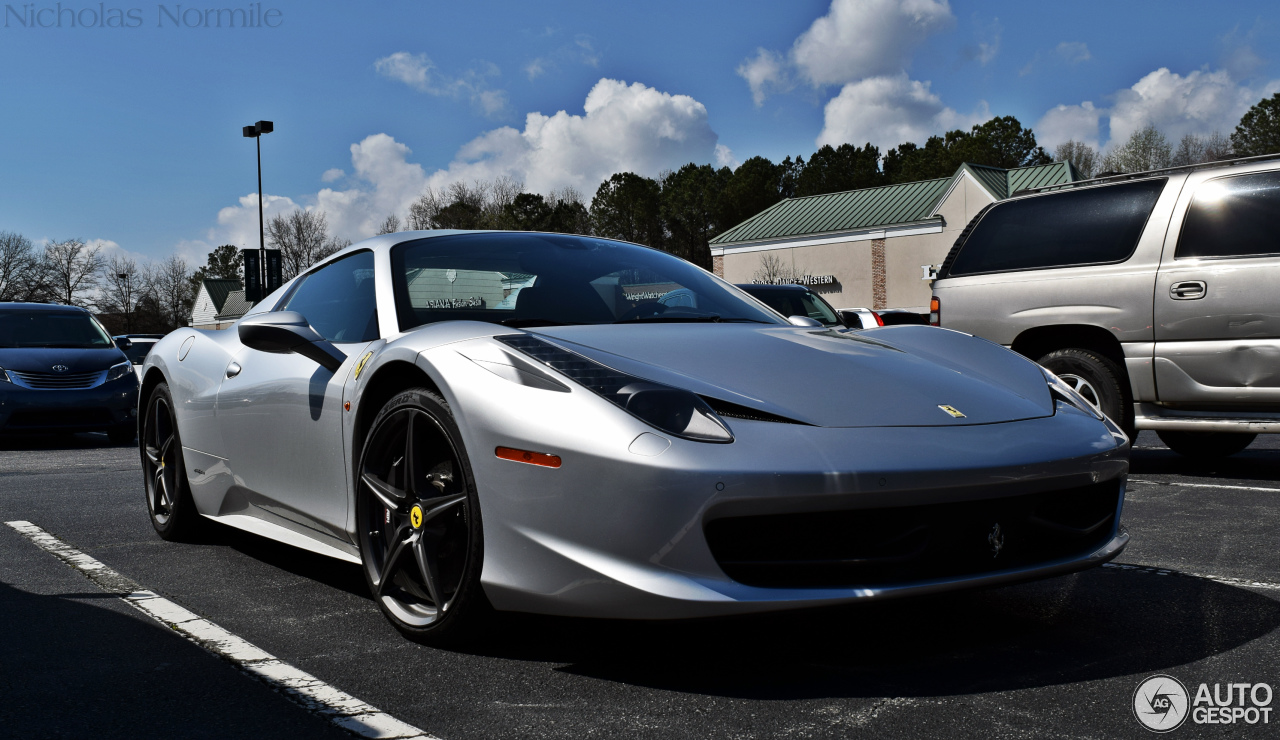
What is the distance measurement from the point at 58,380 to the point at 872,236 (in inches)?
1668

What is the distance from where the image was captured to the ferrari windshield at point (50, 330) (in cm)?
1077

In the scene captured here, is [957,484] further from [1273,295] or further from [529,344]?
[1273,295]

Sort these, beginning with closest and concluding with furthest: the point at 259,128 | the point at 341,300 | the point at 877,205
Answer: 1. the point at 341,300
2. the point at 259,128
3. the point at 877,205

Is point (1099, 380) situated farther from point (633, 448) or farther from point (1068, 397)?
point (633, 448)

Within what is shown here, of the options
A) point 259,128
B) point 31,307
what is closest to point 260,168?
point 259,128

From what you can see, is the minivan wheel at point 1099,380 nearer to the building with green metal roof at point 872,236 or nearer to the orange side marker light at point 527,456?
the orange side marker light at point 527,456

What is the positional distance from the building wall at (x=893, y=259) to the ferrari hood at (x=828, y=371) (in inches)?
1698

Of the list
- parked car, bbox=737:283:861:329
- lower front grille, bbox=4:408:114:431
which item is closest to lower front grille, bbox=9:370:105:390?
lower front grille, bbox=4:408:114:431

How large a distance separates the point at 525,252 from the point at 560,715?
Answer: 1.89 meters

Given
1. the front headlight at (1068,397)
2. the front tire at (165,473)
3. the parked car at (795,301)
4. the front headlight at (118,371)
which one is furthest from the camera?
the parked car at (795,301)

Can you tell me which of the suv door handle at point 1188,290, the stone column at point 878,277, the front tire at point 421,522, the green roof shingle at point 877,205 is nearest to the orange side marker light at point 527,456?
the front tire at point 421,522

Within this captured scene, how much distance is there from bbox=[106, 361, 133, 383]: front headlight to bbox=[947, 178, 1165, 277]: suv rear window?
7876 millimetres

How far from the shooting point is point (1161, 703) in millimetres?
2359

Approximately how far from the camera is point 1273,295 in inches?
224
